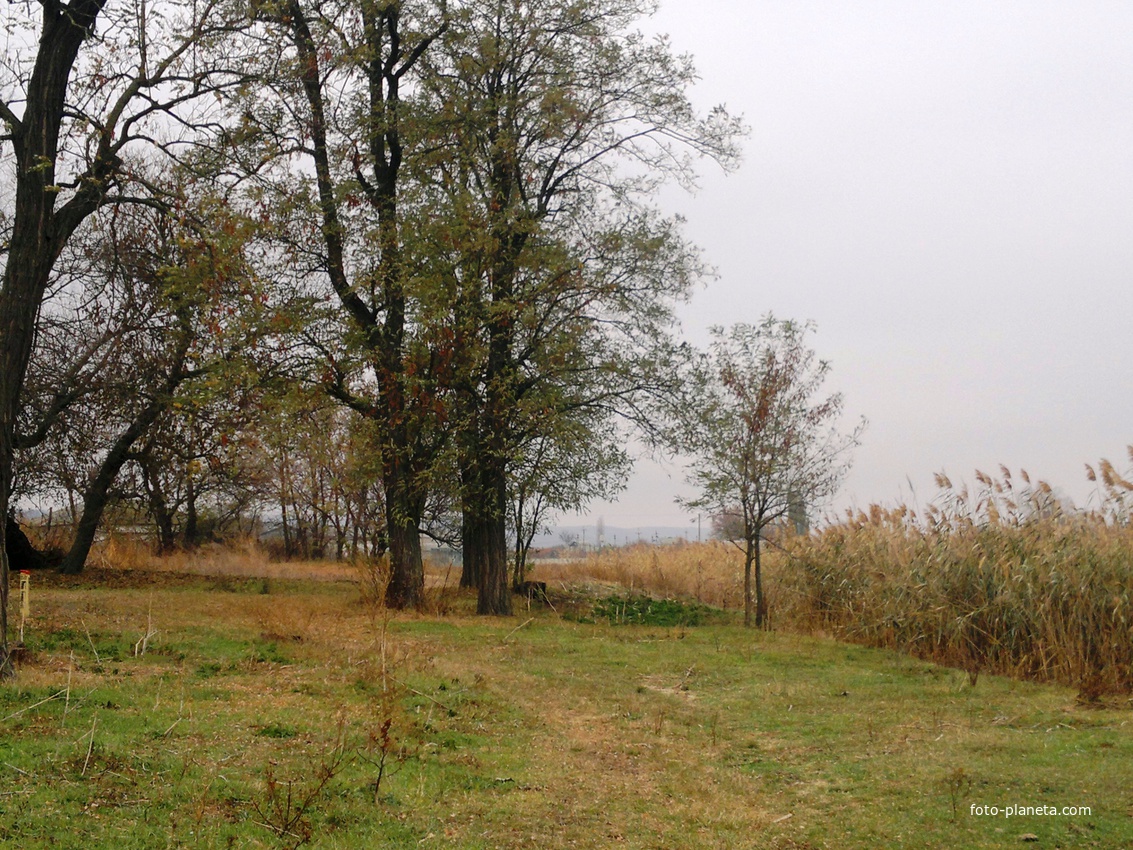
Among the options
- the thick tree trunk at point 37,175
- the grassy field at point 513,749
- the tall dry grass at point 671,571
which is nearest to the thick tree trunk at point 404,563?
the grassy field at point 513,749

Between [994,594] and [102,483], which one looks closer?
[994,594]

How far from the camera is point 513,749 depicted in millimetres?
7766

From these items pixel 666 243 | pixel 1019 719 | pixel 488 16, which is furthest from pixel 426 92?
pixel 1019 719

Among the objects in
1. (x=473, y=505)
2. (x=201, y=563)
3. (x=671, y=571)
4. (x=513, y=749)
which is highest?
(x=473, y=505)

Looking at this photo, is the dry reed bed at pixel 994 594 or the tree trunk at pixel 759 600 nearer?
the dry reed bed at pixel 994 594

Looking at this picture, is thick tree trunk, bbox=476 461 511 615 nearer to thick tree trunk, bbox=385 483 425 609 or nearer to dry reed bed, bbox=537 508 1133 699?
thick tree trunk, bbox=385 483 425 609

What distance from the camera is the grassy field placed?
18.5 ft

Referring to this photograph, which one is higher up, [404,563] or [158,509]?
[158,509]

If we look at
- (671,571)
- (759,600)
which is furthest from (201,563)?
(759,600)

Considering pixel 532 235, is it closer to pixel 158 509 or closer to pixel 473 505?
pixel 473 505

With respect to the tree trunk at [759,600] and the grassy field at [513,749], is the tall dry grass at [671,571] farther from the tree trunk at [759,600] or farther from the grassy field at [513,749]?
the grassy field at [513,749]

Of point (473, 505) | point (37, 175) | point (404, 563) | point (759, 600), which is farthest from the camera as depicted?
point (404, 563)

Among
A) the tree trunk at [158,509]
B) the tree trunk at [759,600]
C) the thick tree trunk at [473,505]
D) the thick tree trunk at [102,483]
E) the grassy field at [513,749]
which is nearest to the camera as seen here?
the grassy field at [513,749]

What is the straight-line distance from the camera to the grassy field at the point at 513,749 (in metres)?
5.63
